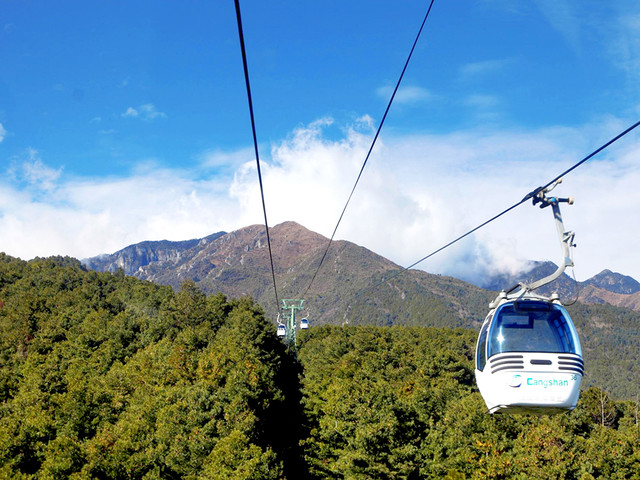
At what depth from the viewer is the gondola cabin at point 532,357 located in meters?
11.5

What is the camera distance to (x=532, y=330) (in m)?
11.8

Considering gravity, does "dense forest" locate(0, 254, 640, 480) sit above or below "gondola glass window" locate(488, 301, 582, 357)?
below

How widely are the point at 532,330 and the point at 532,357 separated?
0.65 meters

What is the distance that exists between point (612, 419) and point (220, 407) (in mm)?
66838

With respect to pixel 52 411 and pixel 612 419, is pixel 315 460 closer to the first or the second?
pixel 52 411

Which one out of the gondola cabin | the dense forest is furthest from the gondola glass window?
the dense forest

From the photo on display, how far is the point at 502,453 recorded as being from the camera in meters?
37.4

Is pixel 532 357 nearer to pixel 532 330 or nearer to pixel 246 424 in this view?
pixel 532 330

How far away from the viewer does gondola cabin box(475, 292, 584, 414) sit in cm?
1146

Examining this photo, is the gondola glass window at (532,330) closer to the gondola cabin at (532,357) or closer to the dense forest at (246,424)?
the gondola cabin at (532,357)

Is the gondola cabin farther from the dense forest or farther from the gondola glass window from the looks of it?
the dense forest

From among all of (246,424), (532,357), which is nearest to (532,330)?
(532,357)

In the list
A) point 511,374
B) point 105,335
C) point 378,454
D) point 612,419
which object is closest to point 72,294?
point 105,335

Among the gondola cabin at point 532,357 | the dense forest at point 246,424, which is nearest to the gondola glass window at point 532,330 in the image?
the gondola cabin at point 532,357
